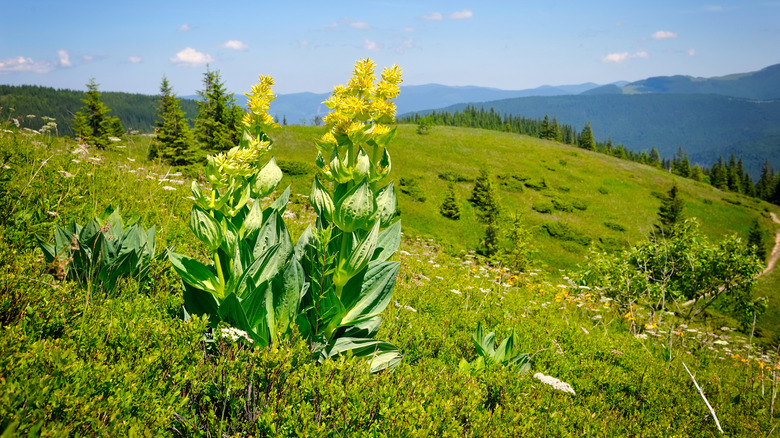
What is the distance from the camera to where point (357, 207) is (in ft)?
8.64

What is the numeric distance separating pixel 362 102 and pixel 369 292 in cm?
147

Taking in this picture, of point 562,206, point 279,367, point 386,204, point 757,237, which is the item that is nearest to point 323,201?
point 386,204

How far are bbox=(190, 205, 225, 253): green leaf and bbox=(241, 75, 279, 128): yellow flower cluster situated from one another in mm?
857

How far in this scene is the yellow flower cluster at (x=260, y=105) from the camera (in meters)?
2.88

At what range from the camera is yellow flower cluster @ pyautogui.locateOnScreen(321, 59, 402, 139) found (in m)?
2.78

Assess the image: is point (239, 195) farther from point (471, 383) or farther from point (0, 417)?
point (471, 383)

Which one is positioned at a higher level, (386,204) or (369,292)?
(386,204)

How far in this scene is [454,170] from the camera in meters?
46.4

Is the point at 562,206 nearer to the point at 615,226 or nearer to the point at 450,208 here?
the point at 615,226

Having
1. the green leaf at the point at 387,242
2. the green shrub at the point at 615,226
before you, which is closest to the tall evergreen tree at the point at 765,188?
the green shrub at the point at 615,226

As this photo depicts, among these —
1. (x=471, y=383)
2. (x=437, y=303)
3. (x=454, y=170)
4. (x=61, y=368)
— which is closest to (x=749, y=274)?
(x=437, y=303)

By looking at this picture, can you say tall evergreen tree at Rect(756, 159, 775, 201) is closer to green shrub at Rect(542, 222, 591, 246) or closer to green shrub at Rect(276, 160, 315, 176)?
green shrub at Rect(542, 222, 591, 246)

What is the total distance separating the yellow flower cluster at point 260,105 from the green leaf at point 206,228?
2.81 ft

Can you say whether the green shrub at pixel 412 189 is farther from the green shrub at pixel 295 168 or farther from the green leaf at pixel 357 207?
the green leaf at pixel 357 207
